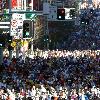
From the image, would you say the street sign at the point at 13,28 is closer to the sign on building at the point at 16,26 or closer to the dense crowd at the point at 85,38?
the sign on building at the point at 16,26

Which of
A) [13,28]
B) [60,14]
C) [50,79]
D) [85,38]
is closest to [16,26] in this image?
[13,28]

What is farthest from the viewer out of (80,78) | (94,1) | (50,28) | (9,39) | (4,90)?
(94,1)

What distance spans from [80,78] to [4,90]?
5.40 meters

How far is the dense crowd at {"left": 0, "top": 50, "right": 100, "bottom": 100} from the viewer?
2783cm

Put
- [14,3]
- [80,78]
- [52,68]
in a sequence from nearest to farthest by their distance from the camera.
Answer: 1. [80,78]
2. [52,68]
3. [14,3]

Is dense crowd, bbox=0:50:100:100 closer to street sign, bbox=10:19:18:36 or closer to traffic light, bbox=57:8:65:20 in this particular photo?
street sign, bbox=10:19:18:36

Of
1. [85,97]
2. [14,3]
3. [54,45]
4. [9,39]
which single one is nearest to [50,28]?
[54,45]

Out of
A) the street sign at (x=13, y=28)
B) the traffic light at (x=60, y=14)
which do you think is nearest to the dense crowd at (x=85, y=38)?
the traffic light at (x=60, y=14)

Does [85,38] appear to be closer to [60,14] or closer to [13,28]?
[60,14]

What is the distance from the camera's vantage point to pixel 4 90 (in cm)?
2928

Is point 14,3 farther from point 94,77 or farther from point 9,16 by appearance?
point 94,77

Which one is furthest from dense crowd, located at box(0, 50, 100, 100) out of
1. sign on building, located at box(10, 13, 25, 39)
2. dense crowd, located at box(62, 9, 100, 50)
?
dense crowd, located at box(62, 9, 100, 50)

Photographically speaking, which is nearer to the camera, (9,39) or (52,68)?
(52,68)

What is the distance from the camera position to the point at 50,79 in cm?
3272
